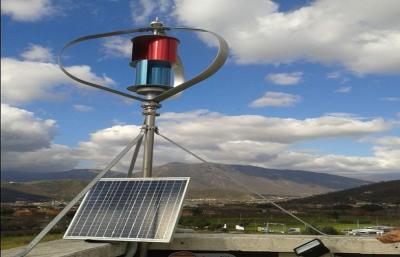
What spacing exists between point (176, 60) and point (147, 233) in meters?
5.03

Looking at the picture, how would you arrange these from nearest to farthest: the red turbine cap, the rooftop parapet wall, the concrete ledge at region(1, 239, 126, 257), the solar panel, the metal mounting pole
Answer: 1. the concrete ledge at region(1, 239, 126, 257)
2. the solar panel
3. the rooftop parapet wall
4. the metal mounting pole
5. the red turbine cap

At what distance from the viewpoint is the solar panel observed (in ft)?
35.1

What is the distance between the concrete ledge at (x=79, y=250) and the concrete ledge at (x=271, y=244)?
4.87 feet

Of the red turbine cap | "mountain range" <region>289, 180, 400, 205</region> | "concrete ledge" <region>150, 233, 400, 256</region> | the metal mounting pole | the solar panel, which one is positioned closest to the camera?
the solar panel

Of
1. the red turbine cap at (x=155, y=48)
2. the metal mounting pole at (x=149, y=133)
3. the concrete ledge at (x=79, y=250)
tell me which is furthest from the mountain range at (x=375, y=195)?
the concrete ledge at (x=79, y=250)

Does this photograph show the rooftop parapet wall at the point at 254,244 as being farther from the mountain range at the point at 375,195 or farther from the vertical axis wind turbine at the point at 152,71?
the mountain range at the point at 375,195

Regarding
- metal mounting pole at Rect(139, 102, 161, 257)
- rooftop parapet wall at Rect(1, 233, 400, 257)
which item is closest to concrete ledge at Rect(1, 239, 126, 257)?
rooftop parapet wall at Rect(1, 233, 400, 257)

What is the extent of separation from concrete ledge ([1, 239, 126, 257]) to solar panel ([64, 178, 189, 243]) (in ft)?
0.91

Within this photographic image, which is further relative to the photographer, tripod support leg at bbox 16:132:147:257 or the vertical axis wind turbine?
the vertical axis wind turbine

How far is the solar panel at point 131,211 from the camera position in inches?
421

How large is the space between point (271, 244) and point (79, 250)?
13.7 feet

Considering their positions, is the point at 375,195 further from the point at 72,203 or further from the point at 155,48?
the point at 72,203

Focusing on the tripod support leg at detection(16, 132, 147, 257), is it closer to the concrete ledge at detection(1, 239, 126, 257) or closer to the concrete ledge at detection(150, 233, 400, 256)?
the concrete ledge at detection(1, 239, 126, 257)

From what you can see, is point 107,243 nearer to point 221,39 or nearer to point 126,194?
point 126,194
